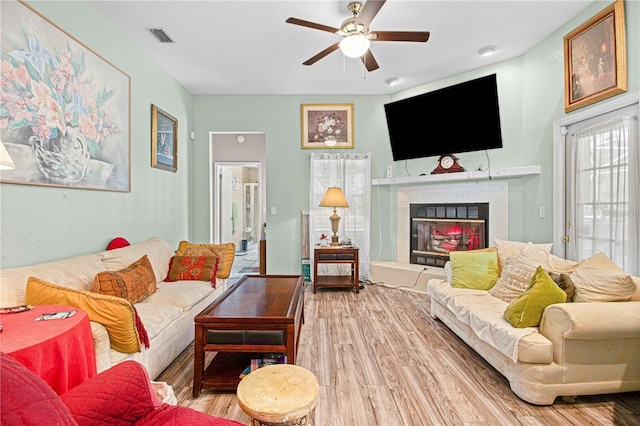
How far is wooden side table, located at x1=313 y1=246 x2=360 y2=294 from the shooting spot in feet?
13.7

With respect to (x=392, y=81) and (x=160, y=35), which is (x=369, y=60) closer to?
(x=392, y=81)

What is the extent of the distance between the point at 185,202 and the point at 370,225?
2834 millimetres

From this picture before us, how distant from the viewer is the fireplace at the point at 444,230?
13.2ft

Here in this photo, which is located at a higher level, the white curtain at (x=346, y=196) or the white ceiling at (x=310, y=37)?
the white ceiling at (x=310, y=37)

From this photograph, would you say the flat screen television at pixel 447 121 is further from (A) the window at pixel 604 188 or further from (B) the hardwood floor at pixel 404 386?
(B) the hardwood floor at pixel 404 386

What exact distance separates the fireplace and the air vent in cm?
372

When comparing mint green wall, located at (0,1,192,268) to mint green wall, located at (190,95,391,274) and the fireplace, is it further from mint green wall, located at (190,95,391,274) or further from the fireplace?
the fireplace

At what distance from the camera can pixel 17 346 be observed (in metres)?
1.17

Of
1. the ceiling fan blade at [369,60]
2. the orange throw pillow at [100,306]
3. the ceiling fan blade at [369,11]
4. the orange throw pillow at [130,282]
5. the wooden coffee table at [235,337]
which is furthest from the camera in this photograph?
the ceiling fan blade at [369,60]

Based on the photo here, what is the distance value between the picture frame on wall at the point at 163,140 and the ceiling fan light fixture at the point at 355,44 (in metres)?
2.51

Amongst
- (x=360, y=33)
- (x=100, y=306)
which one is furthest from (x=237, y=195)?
(x=100, y=306)

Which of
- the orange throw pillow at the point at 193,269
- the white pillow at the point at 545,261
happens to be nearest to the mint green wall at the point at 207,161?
the orange throw pillow at the point at 193,269

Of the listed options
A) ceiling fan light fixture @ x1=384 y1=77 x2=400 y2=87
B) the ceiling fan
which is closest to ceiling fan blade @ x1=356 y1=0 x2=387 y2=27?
the ceiling fan

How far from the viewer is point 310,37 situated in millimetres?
3141
